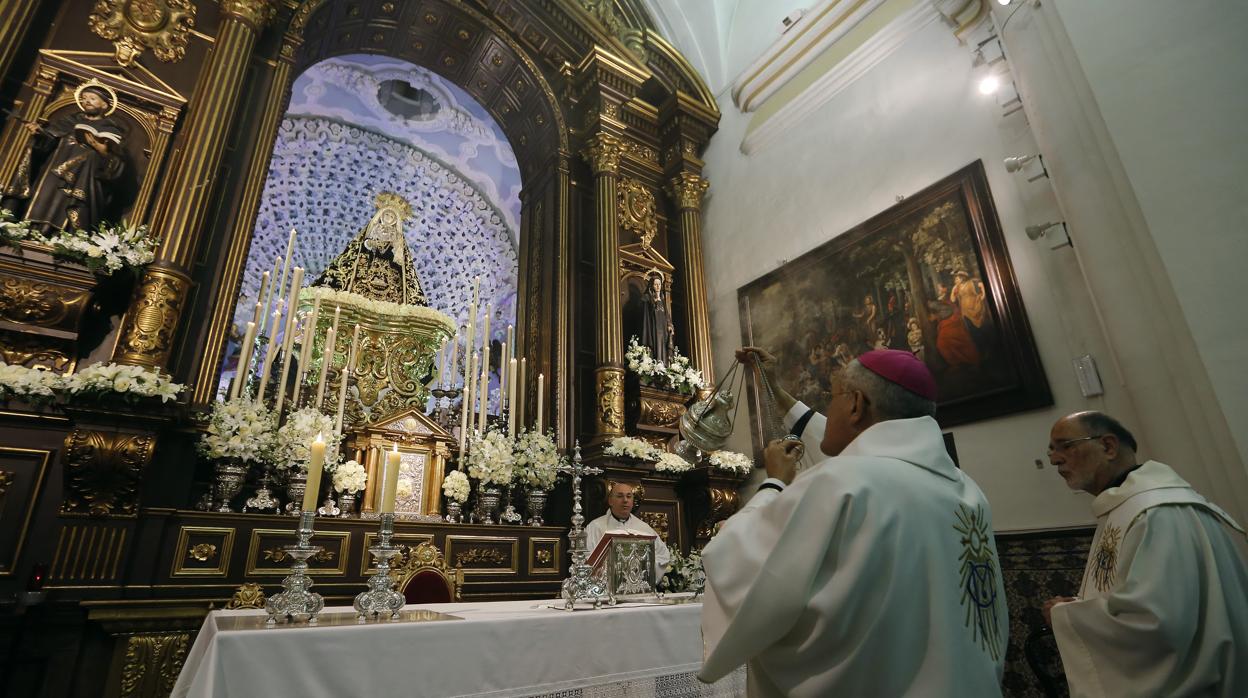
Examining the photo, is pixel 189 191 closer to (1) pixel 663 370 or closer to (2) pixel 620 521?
Result: (2) pixel 620 521

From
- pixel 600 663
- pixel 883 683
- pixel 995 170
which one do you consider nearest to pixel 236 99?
pixel 600 663

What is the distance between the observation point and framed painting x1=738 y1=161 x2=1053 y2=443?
14.6ft

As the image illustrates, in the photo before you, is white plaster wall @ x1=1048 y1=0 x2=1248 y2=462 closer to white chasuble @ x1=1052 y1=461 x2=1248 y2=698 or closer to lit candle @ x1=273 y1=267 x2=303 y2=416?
white chasuble @ x1=1052 y1=461 x2=1248 y2=698

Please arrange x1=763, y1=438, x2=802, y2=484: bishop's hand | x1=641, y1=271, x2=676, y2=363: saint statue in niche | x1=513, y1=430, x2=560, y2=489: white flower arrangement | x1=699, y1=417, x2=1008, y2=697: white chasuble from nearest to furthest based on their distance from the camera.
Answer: x1=699, y1=417, x2=1008, y2=697: white chasuble, x1=763, y1=438, x2=802, y2=484: bishop's hand, x1=513, y1=430, x2=560, y2=489: white flower arrangement, x1=641, y1=271, x2=676, y2=363: saint statue in niche

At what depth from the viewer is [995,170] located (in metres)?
4.81

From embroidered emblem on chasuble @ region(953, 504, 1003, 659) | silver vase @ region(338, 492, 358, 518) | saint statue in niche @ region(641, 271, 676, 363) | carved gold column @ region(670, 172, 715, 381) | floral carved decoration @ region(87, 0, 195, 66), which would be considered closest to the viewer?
embroidered emblem on chasuble @ region(953, 504, 1003, 659)

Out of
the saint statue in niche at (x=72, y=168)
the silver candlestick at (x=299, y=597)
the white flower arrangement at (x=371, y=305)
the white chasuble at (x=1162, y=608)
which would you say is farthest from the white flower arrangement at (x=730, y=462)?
the saint statue in niche at (x=72, y=168)

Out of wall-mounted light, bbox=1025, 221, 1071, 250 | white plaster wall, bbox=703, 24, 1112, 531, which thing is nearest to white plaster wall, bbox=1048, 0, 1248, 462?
wall-mounted light, bbox=1025, 221, 1071, 250

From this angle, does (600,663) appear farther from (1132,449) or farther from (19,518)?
(19,518)

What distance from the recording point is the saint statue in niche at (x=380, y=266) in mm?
6086

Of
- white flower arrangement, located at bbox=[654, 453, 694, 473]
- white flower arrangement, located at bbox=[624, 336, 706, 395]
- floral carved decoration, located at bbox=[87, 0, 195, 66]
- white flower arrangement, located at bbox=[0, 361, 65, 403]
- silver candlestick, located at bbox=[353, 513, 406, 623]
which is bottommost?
silver candlestick, located at bbox=[353, 513, 406, 623]

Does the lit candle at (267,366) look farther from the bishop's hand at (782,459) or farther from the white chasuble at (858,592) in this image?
the white chasuble at (858,592)

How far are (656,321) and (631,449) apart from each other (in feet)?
5.48

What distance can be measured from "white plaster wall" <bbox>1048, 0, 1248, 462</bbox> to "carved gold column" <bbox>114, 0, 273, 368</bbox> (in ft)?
19.4
